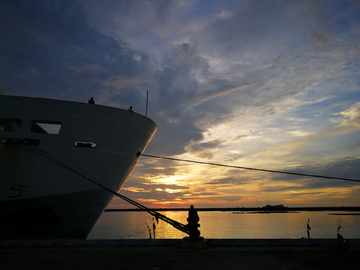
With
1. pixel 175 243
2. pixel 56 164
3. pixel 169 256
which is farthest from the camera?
pixel 56 164

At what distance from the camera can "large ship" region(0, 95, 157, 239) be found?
948 centimetres

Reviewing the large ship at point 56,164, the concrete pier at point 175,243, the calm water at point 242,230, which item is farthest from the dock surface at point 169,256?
the calm water at point 242,230

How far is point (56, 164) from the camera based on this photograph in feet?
31.7

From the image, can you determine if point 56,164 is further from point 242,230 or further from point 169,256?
point 242,230

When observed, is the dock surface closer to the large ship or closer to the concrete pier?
the concrete pier

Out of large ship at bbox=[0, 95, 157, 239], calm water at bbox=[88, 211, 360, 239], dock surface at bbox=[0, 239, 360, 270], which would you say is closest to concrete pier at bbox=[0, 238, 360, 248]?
dock surface at bbox=[0, 239, 360, 270]

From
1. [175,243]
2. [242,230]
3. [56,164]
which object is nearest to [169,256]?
[175,243]

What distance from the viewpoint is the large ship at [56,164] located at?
31.1 ft

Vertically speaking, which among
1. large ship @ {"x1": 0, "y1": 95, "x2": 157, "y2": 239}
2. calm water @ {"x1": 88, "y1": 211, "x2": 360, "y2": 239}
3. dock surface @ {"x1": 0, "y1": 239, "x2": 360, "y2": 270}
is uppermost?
large ship @ {"x1": 0, "y1": 95, "x2": 157, "y2": 239}

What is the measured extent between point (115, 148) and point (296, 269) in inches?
318

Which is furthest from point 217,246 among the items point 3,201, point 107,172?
point 3,201

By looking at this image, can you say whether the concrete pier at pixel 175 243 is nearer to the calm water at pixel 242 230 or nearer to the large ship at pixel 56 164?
the large ship at pixel 56 164

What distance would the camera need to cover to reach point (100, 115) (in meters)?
10.5

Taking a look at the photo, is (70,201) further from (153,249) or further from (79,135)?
(153,249)
